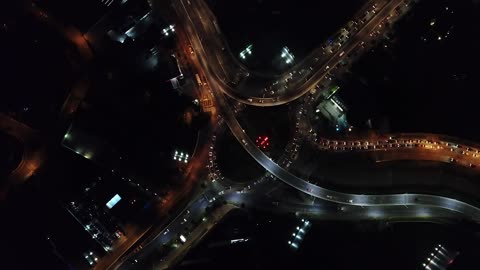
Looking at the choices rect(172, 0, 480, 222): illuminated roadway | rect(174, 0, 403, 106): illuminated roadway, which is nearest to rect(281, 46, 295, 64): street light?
rect(174, 0, 403, 106): illuminated roadway

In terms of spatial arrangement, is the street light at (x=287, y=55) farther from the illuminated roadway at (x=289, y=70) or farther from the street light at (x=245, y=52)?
the street light at (x=245, y=52)

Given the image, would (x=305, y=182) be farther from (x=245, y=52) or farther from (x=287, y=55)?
(x=245, y=52)

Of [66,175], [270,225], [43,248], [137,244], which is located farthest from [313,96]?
[43,248]

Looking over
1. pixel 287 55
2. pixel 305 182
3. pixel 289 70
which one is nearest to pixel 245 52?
pixel 287 55

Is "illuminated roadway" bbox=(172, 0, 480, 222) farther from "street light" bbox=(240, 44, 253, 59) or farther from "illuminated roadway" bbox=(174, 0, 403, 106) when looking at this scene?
"street light" bbox=(240, 44, 253, 59)

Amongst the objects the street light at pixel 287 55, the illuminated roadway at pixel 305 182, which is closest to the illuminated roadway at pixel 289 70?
the illuminated roadway at pixel 305 182

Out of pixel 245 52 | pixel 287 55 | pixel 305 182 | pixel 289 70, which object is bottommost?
pixel 305 182

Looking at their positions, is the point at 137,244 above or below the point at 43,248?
below

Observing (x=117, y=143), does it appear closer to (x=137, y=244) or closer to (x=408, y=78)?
(x=137, y=244)

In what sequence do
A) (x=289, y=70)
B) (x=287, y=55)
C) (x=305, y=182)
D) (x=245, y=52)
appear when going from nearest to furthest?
(x=305, y=182) < (x=289, y=70) < (x=287, y=55) < (x=245, y=52)
